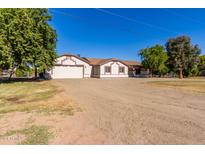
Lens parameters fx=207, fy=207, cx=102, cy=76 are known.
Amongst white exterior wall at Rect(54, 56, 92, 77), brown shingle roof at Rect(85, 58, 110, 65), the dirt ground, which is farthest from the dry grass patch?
brown shingle roof at Rect(85, 58, 110, 65)

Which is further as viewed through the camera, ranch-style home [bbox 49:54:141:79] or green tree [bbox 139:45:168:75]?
green tree [bbox 139:45:168:75]

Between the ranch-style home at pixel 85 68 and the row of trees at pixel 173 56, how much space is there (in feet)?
16.4

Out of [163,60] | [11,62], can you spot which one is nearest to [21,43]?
[11,62]

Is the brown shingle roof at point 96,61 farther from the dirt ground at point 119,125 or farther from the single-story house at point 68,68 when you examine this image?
the dirt ground at point 119,125

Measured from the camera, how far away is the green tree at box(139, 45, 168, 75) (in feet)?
131

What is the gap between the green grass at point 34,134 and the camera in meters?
4.51

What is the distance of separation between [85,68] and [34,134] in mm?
33110

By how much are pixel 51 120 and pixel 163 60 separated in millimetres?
36617

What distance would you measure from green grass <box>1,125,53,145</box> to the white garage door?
2895 cm

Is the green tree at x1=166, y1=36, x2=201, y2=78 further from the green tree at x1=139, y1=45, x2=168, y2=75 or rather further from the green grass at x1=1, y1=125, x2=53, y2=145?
the green grass at x1=1, y1=125, x2=53, y2=145

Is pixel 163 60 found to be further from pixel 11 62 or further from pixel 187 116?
pixel 187 116

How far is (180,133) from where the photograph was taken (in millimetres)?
5078

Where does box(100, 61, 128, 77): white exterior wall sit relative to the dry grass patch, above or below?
above

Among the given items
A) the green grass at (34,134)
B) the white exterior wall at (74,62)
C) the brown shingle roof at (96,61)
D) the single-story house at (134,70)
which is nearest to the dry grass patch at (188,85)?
the green grass at (34,134)
